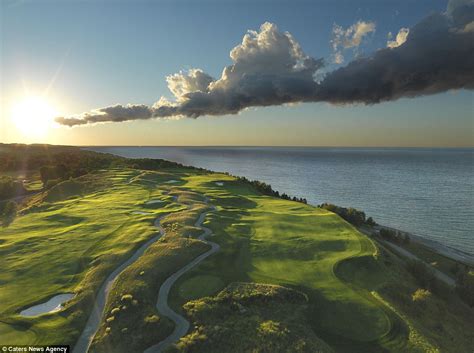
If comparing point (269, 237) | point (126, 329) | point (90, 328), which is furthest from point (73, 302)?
point (269, 237)

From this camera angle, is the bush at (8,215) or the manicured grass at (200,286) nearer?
the manicured grass at (200,286)

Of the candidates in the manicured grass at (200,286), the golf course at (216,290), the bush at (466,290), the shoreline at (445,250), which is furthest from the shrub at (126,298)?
the shoreline at (445,250)

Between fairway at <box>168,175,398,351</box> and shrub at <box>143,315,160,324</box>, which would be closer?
shrub at <box>143,315,160,324</box>

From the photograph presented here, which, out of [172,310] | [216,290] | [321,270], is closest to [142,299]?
[172,310]

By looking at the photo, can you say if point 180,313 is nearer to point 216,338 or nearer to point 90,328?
point 216,338

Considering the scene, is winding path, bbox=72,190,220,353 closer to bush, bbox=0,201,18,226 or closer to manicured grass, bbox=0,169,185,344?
manicured grass, bbox=0,169,185,344

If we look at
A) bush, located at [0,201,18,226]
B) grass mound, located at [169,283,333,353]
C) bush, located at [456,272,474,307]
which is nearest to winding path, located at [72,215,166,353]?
grass mound, located at [169,283,333,353]

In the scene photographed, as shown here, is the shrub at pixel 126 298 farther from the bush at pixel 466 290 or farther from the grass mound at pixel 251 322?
the bush at pixel 466 290
